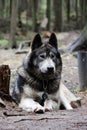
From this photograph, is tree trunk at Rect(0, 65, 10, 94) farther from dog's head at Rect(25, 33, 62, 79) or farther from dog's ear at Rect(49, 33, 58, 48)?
dog's ear at Rect(49, 33, 58, 48)

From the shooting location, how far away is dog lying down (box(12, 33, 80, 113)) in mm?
8664

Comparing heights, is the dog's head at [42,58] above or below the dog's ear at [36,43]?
below

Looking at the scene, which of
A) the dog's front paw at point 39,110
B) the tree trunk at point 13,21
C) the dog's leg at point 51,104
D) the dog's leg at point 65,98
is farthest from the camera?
the tree trunk at point 13,21

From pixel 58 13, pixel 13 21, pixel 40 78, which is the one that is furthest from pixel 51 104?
pixel 58 13

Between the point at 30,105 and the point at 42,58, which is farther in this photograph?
the point at 42,58

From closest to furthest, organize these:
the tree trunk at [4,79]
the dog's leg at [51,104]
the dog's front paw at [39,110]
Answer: the dog's front paw at [39,110] < the dog's leg at [51,104] < the tree trunk at [4,79]

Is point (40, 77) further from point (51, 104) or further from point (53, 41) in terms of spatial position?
point (53, 41)

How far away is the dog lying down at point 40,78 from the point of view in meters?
8.66

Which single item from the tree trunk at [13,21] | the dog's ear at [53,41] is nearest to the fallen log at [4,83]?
the dog's ear at [53,41]

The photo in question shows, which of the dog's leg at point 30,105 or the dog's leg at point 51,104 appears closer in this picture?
the dog's leg at point 30,105

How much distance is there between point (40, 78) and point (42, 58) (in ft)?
1.40

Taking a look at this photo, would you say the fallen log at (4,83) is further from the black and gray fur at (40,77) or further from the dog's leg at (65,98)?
the dog's leg at (65,98)

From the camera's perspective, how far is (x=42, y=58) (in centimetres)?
866

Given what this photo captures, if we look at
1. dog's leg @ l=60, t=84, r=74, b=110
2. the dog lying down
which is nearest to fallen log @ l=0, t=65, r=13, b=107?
the dog lying down
